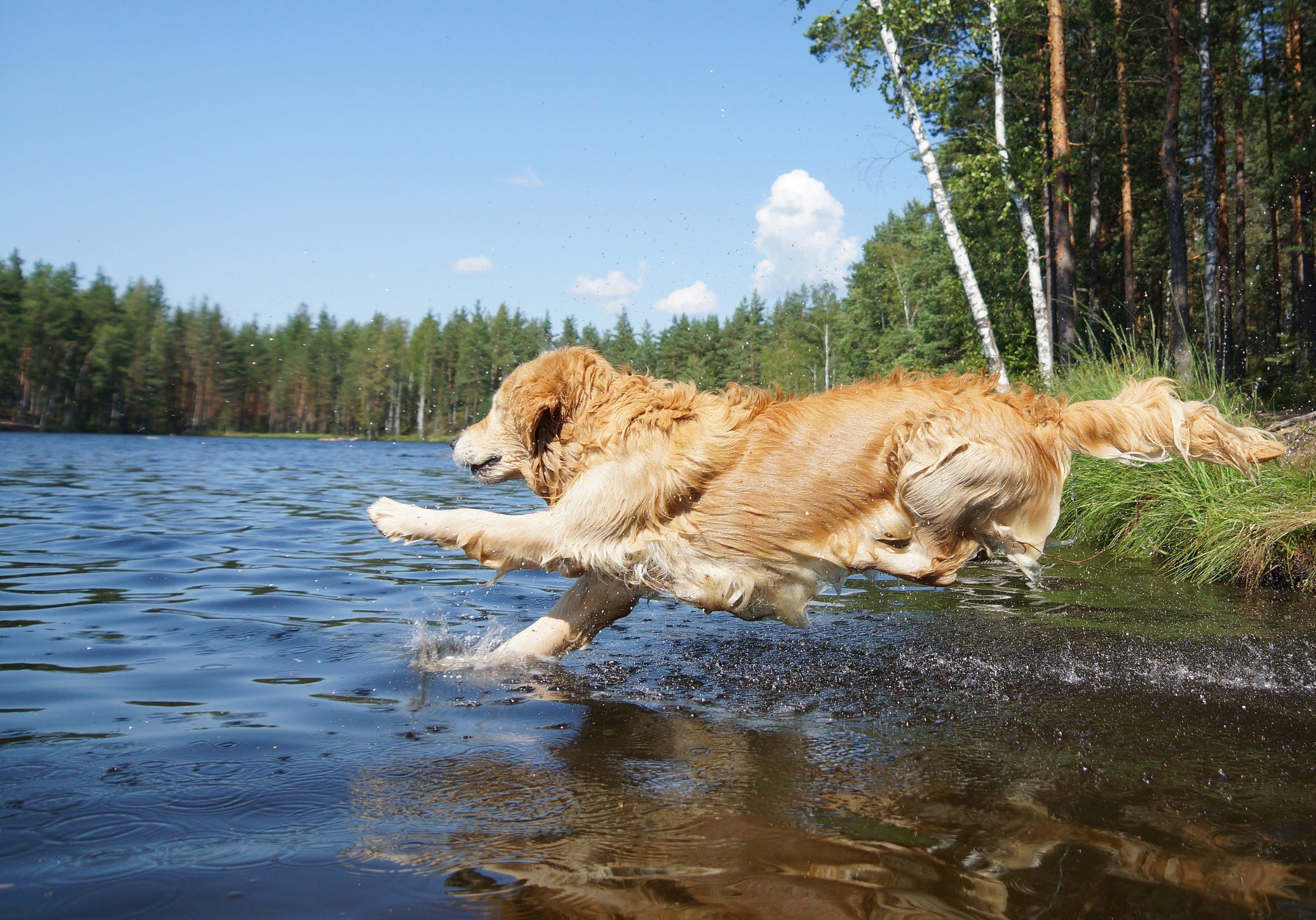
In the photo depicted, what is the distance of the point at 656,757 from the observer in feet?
14.1

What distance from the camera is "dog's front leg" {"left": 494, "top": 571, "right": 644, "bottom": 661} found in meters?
5.53

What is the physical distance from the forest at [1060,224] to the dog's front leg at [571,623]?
144 centimetres

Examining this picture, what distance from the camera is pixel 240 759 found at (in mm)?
4109

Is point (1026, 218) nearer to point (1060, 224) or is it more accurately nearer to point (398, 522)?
point (1060, 224)

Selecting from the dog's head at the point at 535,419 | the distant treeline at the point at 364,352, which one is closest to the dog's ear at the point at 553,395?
the dog's head at the point at 535,419

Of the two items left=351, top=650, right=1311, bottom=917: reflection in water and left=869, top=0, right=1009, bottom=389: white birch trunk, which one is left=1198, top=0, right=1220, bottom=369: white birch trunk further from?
left=351, top=650, right=1311, bottom=917: reflection in water

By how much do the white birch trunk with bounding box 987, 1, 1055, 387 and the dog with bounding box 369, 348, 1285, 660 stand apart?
49.3ft

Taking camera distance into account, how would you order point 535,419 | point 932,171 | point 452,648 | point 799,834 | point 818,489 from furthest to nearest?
point 932,171
point 452,648
point 535,419
point 818,489
point 799,834

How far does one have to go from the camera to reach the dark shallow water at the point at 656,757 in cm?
297

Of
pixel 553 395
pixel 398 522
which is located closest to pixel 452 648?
pixel 398 522

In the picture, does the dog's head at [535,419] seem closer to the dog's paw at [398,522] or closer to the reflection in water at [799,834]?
the dog's paw at [398,522]

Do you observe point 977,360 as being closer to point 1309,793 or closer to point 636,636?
point 636,636

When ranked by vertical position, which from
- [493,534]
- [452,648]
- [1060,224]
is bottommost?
[452,648]

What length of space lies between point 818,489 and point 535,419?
1.77m
